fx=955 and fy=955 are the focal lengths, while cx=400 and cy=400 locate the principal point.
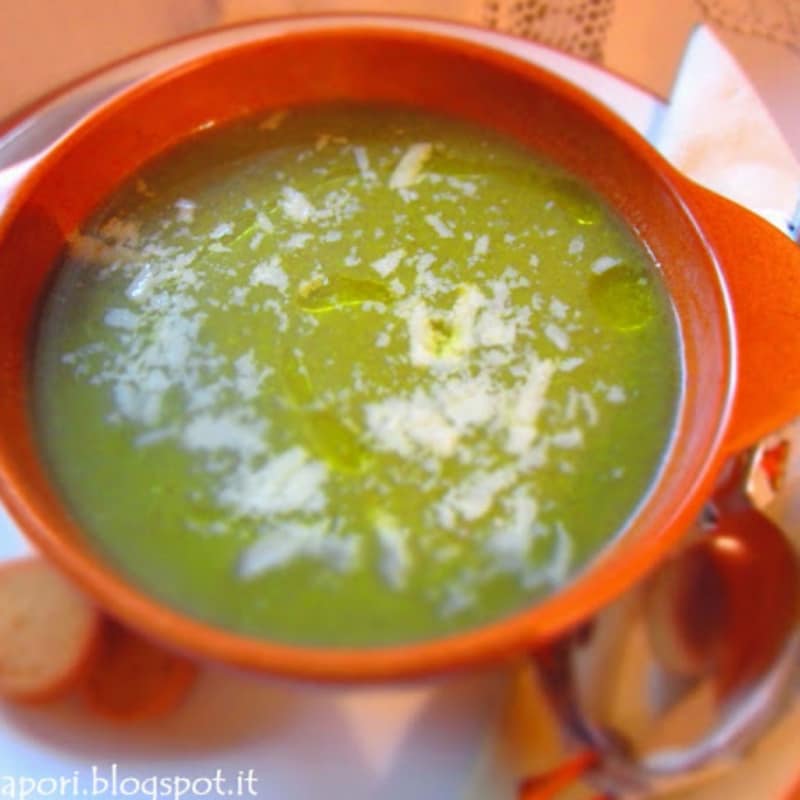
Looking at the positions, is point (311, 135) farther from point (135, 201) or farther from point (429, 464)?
point (429, 464)

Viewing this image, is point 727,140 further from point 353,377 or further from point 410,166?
point 353,377

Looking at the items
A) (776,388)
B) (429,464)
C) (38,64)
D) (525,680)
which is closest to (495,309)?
(429,464)

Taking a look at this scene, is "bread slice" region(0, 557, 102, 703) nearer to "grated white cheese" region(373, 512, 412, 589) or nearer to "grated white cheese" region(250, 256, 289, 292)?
"grated white cheese" region(373, 512, 412, 589)

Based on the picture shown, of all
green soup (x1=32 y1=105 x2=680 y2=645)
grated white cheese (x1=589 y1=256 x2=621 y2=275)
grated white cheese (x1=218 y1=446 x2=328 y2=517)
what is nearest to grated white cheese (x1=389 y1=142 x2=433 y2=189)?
Result: green soup (x1=32 y1=105 x2=680 y2=645)

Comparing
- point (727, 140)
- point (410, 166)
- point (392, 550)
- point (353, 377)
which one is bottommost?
point (392, 550)

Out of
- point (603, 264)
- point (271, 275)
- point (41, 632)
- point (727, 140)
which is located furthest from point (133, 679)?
point (727, 140)

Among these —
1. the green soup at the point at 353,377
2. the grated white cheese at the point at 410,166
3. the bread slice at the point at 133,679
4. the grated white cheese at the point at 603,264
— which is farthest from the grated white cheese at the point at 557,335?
the bread slice at the point at 133,679
